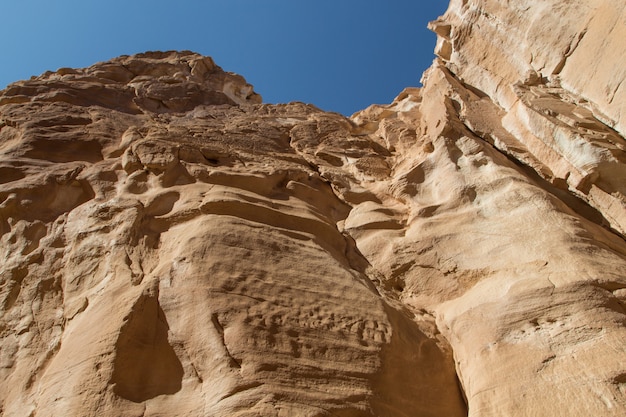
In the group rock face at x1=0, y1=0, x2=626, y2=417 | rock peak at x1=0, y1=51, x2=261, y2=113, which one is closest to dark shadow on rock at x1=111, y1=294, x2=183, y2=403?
rock face at x1=0, y1=0, x2=626, y2=417

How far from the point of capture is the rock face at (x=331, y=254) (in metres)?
5.24

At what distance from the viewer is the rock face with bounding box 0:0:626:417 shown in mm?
5238

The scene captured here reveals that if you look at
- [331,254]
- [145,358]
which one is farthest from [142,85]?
[145,358]

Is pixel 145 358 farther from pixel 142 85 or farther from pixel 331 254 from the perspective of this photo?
pixel 142 85

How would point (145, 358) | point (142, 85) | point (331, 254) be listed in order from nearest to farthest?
point (145, 358) < point (331, 254) < point (142, 85)

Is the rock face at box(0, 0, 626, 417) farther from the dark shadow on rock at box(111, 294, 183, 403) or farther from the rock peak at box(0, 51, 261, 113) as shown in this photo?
the rock peak at box(0, 51, 261, 113)

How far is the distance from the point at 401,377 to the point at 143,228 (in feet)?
13.3

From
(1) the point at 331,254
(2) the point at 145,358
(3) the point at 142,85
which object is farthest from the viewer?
(3) the point at 142,85

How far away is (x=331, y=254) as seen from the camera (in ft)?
24.2

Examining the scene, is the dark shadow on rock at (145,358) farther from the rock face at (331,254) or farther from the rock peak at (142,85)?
the rock peak at (142,85)

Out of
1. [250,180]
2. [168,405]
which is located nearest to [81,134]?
[250,180]

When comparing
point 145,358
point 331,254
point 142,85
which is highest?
point 142,85

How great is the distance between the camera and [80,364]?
17.6 ft

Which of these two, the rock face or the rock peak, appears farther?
the rock peak
